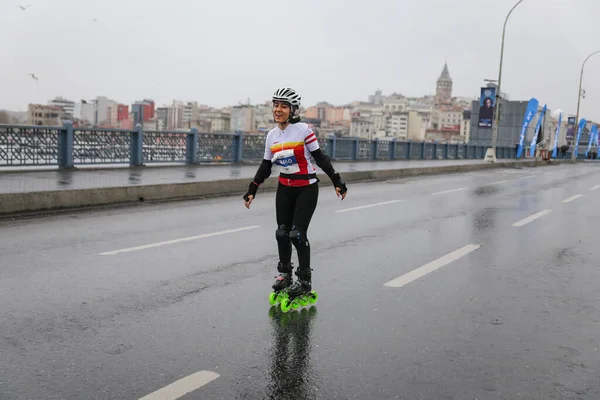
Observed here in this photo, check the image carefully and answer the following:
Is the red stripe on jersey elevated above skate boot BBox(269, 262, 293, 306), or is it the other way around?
the red stripe on jersey

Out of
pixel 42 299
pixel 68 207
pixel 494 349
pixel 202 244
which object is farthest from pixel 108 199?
pixel 494 349

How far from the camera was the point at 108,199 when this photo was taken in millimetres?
12211

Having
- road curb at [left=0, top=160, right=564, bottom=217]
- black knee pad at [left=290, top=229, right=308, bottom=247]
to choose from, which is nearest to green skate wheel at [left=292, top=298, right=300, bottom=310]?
black knee pad at [left=290, top=229, right=308, bottom=247]

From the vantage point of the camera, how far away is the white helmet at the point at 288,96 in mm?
5234

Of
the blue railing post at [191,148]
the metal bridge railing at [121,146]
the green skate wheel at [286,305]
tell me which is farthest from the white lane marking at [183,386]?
the blue railing post at [191,148]

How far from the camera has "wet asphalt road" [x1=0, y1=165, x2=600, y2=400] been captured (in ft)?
12.1

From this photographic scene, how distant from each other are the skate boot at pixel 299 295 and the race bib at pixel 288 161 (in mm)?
929

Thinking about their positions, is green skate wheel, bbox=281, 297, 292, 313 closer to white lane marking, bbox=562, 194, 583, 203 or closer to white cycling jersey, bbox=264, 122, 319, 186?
white cycling jersey, bbox=264, 122, 319, 186

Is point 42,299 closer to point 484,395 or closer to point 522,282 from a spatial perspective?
point 484,395

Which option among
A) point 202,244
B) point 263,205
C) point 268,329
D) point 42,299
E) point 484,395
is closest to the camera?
point 484,395

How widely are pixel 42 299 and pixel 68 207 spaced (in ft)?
21.9

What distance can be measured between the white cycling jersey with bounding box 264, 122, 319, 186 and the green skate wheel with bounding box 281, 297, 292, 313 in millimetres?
1033

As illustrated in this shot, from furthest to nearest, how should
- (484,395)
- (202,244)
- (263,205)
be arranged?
(263,205) < (202,244) < (484,395)

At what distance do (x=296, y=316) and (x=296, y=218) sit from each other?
0.87 meters
